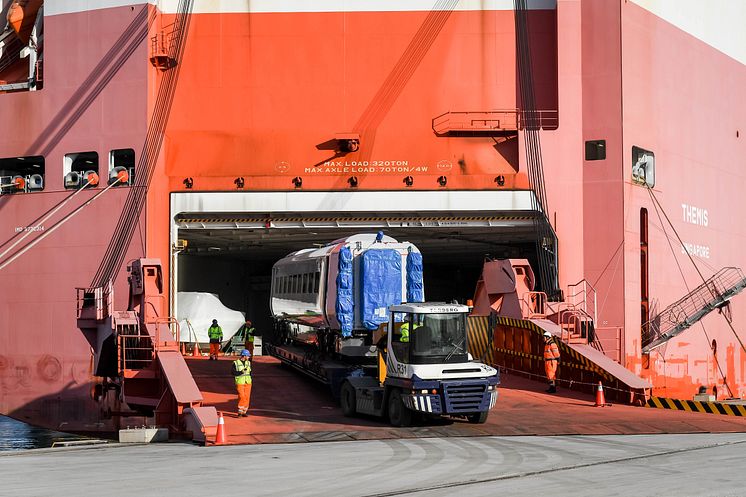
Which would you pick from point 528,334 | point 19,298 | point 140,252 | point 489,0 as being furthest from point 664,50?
point 19,298

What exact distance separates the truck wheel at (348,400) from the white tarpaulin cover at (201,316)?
657 inches

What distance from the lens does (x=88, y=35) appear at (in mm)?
36438

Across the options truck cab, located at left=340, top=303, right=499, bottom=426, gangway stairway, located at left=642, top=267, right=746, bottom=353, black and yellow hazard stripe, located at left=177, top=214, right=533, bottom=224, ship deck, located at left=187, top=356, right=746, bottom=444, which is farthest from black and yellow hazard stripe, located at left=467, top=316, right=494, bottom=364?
truck cab, located at left=340, top=303, right=499, bottom=426

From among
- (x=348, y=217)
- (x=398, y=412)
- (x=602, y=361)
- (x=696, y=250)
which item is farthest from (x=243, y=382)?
(x=696, y=250)

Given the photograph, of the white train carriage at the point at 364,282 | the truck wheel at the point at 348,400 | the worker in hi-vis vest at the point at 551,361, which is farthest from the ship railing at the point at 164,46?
the worker in hi-vis vest at the point at 551,361

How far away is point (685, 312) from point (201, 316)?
18063 mm

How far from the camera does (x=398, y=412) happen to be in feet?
70.9

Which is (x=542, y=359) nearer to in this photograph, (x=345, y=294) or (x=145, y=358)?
(x=345, y=294)

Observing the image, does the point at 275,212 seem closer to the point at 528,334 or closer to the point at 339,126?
the point at 339,126

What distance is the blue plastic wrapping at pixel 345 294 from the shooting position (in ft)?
82.8

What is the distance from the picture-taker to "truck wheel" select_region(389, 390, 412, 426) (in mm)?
21422

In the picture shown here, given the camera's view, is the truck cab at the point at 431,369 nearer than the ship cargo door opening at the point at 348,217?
Yes

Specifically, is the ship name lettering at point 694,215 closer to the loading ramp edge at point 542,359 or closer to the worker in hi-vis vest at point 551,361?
the loading ramp edge at point 542,359

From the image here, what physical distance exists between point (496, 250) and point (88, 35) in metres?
18.8
